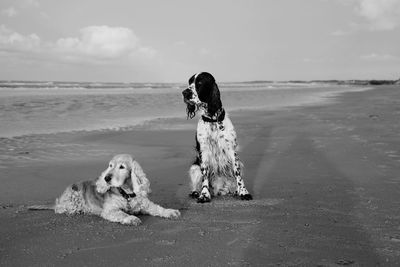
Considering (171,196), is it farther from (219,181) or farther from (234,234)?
(234,234)

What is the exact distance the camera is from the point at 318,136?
10727 millimetres

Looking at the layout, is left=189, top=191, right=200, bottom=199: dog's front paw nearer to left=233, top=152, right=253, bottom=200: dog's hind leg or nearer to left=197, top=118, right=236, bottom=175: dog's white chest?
left=197, top=118, right=236, bottom=175: dog's white chest

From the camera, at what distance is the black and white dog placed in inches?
233

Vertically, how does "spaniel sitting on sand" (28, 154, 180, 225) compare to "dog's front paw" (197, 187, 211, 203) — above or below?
above

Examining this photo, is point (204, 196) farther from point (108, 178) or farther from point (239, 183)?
point (108, 178)

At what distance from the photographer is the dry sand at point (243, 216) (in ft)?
11.9

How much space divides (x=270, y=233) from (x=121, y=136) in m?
7.36

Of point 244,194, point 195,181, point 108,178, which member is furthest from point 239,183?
point 108,178

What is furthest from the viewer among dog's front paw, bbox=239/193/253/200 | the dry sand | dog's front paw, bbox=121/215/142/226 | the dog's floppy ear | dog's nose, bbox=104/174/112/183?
dog's front paw, bbox=239/193/253/200

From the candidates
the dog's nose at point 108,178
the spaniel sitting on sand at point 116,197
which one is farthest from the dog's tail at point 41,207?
the dog's nose at point 108,178

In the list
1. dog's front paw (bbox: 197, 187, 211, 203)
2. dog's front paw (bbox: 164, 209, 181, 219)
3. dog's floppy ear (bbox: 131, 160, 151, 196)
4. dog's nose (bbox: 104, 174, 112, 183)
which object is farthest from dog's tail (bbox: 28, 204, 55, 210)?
dog's front paw (bbox: 197, 187, 211, 203)

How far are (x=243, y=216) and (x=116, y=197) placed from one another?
1.35 meters

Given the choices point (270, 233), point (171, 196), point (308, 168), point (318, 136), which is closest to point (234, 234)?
point (270, 233)

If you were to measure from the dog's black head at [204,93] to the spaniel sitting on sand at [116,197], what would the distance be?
4.79ft
